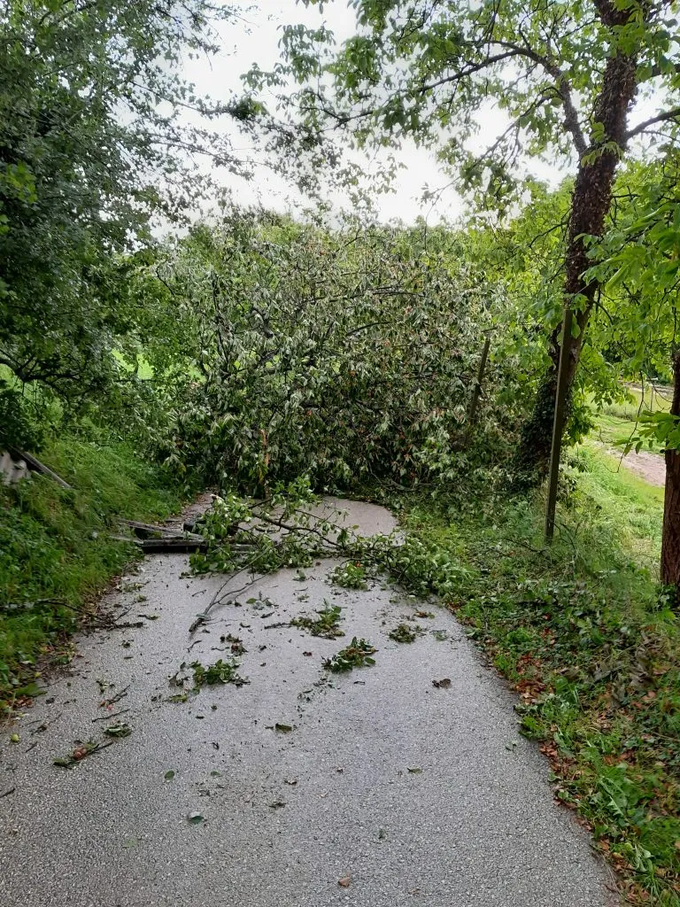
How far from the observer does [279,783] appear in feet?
10.5

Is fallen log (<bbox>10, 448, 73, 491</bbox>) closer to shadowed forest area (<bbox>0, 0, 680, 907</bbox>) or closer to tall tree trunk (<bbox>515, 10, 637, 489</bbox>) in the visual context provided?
shadowed forest area (<bbox>0, 0, 680, 907</bbox>)

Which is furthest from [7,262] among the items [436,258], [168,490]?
[436,258]

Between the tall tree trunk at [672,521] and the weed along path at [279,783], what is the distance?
2.01m

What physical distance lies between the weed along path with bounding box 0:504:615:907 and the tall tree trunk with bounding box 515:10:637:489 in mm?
4259

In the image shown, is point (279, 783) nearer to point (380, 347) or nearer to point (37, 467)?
point (37, 467)

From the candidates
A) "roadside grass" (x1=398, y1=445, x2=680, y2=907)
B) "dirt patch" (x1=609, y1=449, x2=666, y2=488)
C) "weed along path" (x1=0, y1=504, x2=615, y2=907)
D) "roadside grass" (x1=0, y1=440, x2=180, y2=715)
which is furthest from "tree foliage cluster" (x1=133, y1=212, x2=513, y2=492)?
"dirt patch" (x1=609, y1=449, x2=666, y2=488)

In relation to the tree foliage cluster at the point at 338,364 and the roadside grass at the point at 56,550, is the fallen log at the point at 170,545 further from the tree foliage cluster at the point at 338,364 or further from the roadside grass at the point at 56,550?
the tree foliage cluster at the point at 338,364

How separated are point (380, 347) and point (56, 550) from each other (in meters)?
6.30

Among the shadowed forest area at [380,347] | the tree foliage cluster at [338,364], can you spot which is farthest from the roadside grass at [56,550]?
the tree foliage cluster at [338,364]

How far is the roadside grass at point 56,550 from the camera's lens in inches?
175

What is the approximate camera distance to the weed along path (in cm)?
257

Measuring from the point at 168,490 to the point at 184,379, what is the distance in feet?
6.11

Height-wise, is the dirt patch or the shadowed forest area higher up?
the shadowed forest area

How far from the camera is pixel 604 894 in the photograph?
8.33 feet
